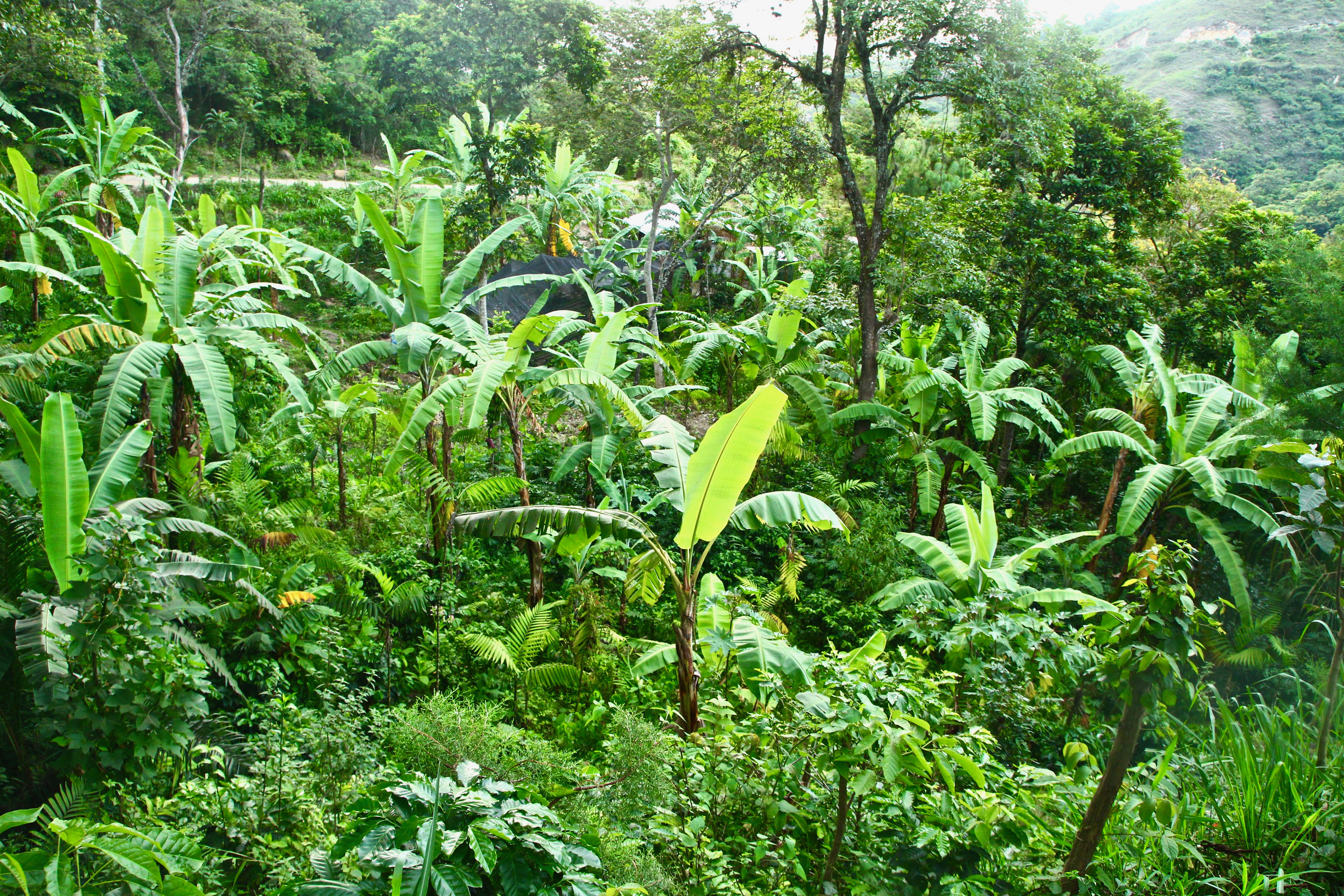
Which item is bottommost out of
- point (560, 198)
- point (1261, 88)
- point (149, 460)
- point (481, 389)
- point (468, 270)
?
point (149, 460)

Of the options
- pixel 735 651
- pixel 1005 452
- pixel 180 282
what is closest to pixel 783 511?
pixel 735 651

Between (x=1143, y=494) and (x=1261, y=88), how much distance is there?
990 inches

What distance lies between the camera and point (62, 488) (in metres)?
3.60

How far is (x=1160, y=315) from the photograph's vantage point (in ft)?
33.8

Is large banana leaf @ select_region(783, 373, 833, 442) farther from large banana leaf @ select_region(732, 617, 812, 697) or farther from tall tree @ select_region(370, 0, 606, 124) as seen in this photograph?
Result: tall tree @ select_region(370, 0, 606, 124)

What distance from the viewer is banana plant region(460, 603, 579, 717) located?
5184 millimetres

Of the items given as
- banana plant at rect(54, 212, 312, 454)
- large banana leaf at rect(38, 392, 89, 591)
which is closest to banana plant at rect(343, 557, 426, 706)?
banana plant at rect(54, 212, 312, 454)

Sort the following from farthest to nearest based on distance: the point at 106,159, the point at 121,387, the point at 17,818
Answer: the point at 106,159, the point at 121,387, the point at 17,818

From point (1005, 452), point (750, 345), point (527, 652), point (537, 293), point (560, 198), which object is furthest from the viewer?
point (560, 198)

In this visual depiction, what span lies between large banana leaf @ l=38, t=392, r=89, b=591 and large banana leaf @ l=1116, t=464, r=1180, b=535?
7505 mm

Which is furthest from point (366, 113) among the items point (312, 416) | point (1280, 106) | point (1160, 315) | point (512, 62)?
point (1280, 106)

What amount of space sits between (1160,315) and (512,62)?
19.3 meters

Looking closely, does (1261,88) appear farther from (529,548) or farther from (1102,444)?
(529,548)

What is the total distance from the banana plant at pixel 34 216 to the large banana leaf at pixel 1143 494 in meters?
10.4
